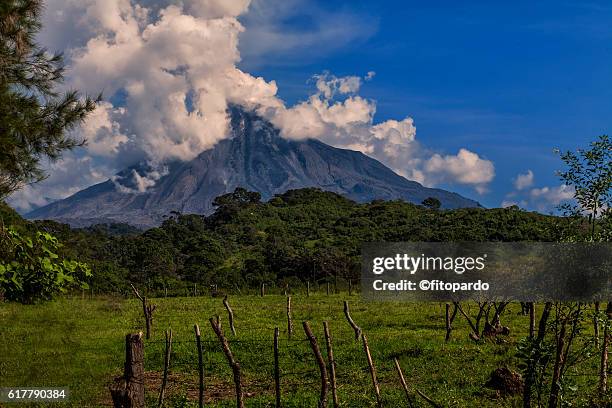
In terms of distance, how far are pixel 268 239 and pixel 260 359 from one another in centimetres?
8247

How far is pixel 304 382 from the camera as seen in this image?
1781cm

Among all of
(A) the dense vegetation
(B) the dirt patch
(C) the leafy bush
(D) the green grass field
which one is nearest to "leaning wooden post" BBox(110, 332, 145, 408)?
(D) the green grass field

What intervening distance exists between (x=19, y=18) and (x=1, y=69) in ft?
4.22

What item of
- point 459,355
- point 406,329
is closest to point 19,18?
point 459,355

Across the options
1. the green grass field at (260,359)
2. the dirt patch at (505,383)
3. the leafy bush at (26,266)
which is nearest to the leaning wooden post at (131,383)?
the green grass field at (260,359)

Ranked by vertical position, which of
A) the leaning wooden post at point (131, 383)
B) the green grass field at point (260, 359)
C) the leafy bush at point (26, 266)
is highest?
the leafy bush at point (26, 266)

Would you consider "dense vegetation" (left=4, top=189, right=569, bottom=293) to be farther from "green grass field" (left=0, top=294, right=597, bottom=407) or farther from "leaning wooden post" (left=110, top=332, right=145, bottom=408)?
"leaning wooden post" (left=110, top=332, right=145, bottom=408)

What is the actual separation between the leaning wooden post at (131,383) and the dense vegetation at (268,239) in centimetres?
2364

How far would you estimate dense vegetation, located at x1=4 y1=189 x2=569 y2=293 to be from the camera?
70.3m

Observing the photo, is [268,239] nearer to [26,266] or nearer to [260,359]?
[260,359]

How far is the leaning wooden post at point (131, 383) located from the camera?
37.5 feet

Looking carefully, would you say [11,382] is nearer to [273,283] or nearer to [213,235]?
[273,283]

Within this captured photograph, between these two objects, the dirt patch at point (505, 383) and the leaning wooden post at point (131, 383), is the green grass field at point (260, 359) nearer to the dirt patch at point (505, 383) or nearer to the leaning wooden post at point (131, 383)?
the dirt patch at point (505, 383)

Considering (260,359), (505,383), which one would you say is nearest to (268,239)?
(260,359)
